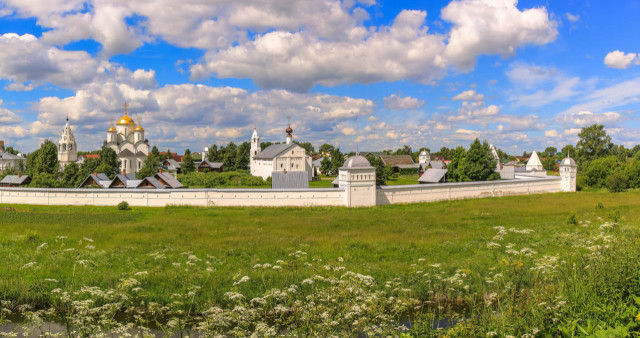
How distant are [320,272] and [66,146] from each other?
66.2m

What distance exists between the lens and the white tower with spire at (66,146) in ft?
202

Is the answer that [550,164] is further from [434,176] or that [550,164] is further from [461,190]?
[461,190]

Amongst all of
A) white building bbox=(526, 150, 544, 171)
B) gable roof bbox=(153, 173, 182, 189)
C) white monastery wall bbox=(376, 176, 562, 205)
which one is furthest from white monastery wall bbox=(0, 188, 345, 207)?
white building bbox=(526, 150, 544, 171)

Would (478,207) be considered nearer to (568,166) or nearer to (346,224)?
(346,224)

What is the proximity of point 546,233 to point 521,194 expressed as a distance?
906 inches

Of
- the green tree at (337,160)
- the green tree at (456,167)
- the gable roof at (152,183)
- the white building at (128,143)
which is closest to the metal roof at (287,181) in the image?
the gable roof at (152,183)

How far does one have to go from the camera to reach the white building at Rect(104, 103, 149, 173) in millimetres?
66125

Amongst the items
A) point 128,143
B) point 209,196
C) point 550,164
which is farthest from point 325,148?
point 209,196

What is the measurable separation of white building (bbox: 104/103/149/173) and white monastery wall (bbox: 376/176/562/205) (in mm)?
49122

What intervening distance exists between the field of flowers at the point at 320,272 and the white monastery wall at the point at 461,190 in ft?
6.89

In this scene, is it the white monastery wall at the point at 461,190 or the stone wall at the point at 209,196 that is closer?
the stone wall at the point at 209,196

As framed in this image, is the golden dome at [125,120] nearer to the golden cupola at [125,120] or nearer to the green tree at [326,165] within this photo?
the golden cupola at [125,120]

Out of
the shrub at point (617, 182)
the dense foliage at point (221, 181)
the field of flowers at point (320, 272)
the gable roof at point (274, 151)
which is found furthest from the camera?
the gable roof at point (274, 151)

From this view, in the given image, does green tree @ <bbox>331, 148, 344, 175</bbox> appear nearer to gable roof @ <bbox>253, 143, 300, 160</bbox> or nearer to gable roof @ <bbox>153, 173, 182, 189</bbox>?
gable roof @ <bbox>253, 143, 300, 160</bbox>
